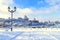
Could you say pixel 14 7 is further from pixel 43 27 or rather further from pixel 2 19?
pixel 43 27

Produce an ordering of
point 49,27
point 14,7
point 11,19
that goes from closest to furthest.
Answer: point 14,7, point 11,19, point 49,27

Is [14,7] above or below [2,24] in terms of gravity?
above

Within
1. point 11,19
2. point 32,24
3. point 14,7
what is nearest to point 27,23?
point 32,24

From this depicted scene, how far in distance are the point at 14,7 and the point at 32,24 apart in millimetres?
16170

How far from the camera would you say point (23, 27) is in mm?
45406

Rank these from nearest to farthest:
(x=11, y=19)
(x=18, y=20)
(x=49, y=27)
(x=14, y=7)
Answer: (x=14, y=7) < (x=11, y=19) < (x=18, y=20) < (x=49, y=27)

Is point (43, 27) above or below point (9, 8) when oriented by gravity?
below

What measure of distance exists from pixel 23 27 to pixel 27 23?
3464mm

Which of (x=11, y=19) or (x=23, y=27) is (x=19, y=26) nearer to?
(x=23, y=27)

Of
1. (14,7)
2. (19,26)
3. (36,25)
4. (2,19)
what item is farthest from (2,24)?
(14,7)

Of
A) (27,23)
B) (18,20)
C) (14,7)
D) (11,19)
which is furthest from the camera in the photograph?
(27,23)

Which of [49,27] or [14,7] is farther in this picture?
[49,27]

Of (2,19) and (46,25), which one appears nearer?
(2,19)

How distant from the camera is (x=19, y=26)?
44844mm
